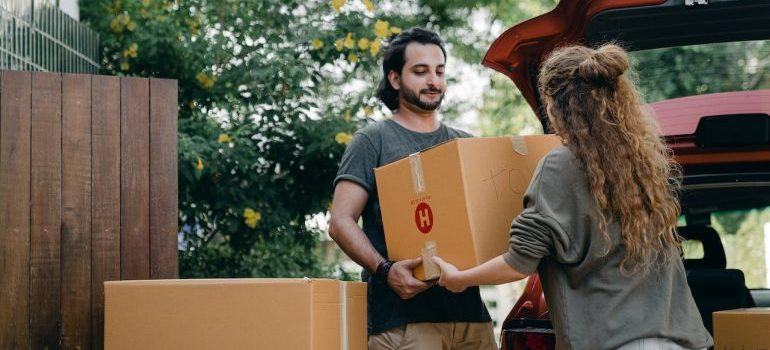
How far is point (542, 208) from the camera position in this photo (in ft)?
8.39

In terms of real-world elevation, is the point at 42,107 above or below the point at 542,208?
above

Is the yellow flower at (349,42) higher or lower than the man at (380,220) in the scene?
higher

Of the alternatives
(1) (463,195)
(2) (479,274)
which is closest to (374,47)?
(1) (463,195)

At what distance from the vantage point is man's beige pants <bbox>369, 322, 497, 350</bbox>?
3.18 metres

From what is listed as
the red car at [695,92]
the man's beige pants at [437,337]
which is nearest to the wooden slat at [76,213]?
the man's beige pants at [437,337]

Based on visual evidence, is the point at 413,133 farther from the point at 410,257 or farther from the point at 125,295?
the point at 125,295

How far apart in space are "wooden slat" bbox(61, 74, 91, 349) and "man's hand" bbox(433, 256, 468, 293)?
4.18ft

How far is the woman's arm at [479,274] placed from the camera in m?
2.65

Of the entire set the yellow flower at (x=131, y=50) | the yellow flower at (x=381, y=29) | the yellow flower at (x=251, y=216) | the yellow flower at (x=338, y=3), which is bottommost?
the yellow flower at (x=251, y=216)

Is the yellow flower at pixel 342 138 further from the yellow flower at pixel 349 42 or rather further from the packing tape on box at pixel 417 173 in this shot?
the packing tape on box at pixel 417 173

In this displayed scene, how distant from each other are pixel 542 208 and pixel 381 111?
341 cm

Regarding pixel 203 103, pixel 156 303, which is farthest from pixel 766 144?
pixel 203 103

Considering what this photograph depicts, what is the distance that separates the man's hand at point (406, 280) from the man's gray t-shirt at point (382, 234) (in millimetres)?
133

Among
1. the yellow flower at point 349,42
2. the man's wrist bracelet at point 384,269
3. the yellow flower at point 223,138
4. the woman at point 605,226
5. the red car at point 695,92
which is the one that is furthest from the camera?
the yellow flower at point 349,42
